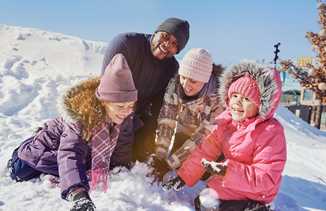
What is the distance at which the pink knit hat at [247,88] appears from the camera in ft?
7.70

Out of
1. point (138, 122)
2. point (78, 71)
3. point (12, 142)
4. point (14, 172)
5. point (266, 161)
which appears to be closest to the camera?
point (266, 161)

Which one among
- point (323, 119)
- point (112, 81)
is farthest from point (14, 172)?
point (323, 119)

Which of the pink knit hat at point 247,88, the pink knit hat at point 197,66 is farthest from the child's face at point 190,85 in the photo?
the pink knit hat at point 247,88

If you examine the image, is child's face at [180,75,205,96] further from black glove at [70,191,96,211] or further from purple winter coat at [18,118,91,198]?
black glove at [70,191,96,211]

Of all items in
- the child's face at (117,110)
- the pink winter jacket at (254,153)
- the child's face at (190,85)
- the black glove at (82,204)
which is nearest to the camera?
the black glove at (82,204)

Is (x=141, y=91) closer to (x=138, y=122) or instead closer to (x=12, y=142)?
(x=138, y=122)

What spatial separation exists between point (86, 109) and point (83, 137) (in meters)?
0.18

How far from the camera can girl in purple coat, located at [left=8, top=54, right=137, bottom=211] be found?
2213 mm

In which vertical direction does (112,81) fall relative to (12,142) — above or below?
above

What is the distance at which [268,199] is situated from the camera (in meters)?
2.22

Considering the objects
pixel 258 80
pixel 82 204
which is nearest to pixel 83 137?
pixel 82 204

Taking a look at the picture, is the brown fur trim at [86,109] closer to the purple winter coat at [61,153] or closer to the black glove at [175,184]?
the purple winter coat at [61,153]

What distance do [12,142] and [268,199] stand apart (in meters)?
2.86

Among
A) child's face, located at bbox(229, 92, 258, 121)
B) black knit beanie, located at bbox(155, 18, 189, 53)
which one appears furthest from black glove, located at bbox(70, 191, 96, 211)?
black knit beanie, located at bbox(155, 18, 189, 53)
